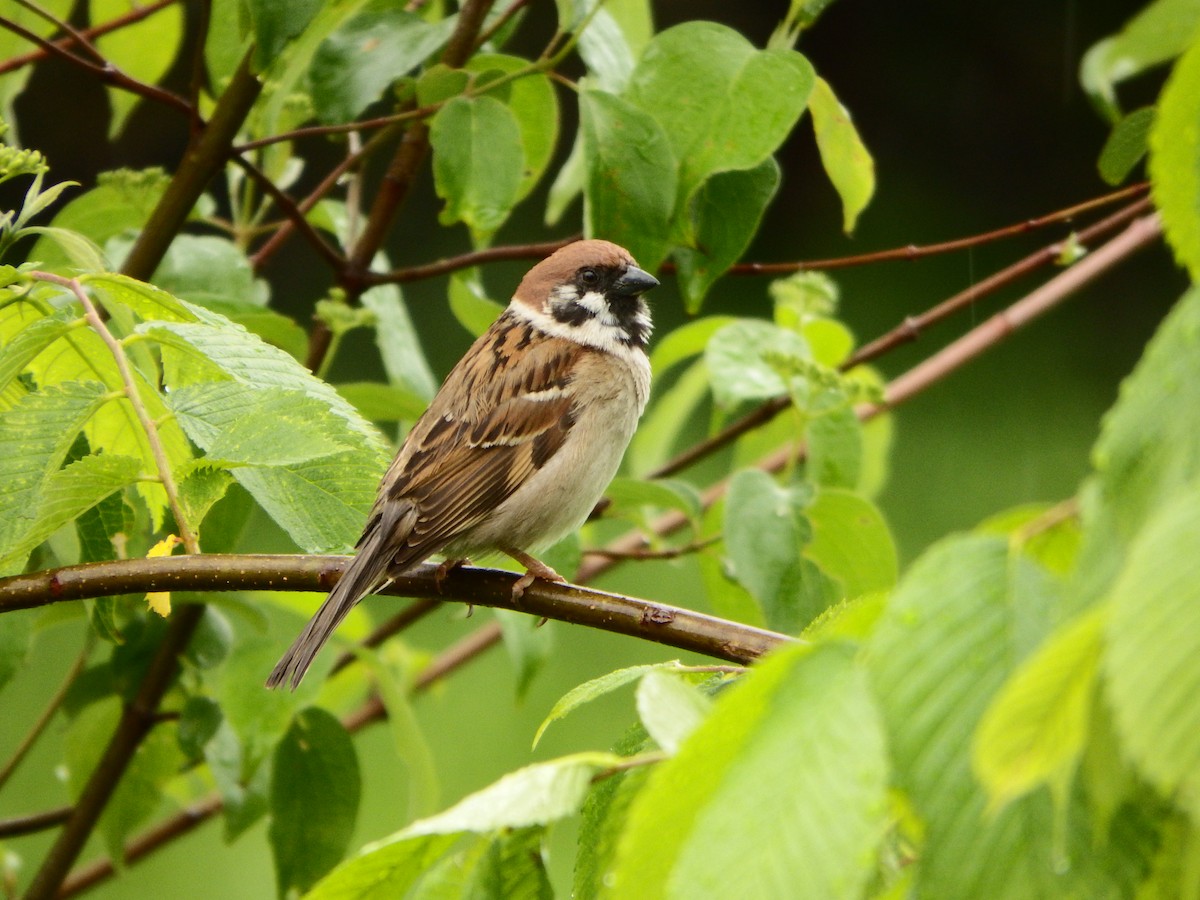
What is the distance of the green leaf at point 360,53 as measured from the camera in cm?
184

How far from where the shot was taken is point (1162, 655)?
55 centimetres

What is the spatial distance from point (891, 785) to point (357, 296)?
1640mm

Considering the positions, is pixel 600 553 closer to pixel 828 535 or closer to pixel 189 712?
pixel 828 535

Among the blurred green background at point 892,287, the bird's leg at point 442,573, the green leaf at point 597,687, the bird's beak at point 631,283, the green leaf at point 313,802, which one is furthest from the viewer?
the blurred green background at point 892,287

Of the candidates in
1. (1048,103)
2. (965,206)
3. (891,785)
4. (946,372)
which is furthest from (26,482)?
(1048,103)

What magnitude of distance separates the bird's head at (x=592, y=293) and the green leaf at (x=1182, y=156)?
2.11 meters

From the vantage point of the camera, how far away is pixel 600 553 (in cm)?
226

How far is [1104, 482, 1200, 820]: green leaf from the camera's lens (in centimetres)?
54

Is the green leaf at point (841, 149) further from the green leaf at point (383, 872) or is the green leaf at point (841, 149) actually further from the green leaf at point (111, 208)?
the green leaf at point (383, 872)

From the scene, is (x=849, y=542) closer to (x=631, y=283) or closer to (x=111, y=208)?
(x=631, y=283)

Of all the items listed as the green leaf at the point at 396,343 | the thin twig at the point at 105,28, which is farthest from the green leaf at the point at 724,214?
the thin twig at the point at 105,28

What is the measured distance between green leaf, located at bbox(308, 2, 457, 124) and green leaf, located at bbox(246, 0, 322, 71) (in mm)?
258

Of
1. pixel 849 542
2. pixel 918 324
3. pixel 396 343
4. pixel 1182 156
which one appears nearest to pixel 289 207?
pixel 396 343

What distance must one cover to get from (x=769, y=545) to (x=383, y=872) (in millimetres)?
1084
